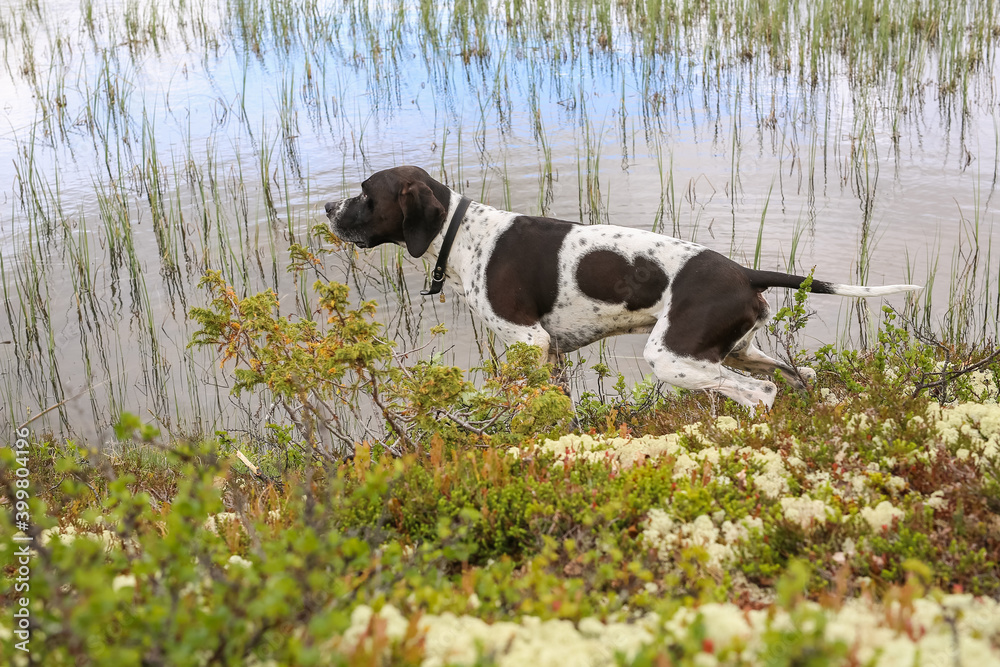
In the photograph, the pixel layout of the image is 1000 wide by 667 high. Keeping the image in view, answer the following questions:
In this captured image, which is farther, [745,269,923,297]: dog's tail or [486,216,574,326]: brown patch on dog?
[486,216,574,326]: brown patch on dog

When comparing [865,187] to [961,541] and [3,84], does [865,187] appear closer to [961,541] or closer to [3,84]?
[961,541]

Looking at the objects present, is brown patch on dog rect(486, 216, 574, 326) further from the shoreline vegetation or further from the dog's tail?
the dog's tail

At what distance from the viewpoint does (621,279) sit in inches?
186

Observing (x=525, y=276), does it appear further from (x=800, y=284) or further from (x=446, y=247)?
(x=800, y=284)

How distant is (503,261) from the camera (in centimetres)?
498

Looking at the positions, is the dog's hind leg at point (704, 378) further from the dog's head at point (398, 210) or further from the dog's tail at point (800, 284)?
the dog's head at point (398, 210)

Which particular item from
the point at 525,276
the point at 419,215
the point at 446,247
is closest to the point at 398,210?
the point at 419,215

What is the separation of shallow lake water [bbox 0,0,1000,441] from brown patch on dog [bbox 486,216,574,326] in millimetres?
1145

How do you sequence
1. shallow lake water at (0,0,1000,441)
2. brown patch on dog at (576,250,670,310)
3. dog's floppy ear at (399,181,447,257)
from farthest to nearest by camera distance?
1. shallow lake water at (0,0,1000,441)
2. dog's floppy ear at (399,181,447,257)
3. brown patch on dog at (576,250,670,310)

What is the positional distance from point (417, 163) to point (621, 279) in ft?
17.3

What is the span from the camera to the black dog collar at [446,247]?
16.8 feet

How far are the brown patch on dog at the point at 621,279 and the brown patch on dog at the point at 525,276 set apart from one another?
7.7 inches

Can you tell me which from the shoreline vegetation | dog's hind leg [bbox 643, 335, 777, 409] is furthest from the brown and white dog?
the shoreline vegetation

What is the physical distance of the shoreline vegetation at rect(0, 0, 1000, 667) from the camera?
6.06 feet
